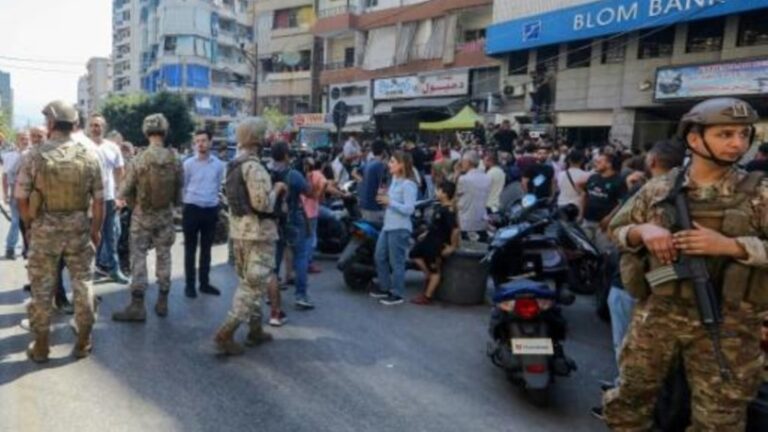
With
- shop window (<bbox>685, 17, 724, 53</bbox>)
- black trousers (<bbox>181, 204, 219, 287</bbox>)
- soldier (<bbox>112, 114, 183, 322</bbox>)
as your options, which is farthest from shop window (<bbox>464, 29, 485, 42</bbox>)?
soldier (<bbox>112, 114, 183, 322</bbox>)

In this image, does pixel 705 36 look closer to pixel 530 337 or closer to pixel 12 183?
pixel 530 337

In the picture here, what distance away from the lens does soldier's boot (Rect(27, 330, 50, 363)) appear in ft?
14.9

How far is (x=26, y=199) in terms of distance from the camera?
176 inches

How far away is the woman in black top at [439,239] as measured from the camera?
6.70 metres

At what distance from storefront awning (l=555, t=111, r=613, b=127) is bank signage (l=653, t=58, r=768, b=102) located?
2.41 meters

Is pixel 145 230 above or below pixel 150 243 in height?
above

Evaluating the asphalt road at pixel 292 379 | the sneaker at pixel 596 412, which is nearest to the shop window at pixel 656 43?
the asphalt road at pixel 292 379

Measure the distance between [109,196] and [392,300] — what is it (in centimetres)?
341

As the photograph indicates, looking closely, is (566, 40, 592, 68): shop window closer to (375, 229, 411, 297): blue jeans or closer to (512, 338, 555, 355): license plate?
(375, 229, 411, 297): blue jeans

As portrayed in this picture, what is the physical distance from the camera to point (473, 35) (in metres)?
28.6

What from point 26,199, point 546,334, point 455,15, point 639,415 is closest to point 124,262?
point 26,199

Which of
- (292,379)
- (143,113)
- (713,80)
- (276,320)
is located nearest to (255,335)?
(276,320)

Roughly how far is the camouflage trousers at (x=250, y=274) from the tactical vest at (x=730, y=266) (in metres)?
3.09

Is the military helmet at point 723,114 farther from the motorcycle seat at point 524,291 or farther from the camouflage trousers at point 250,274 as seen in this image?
the camouflage trousers at point 250,274
